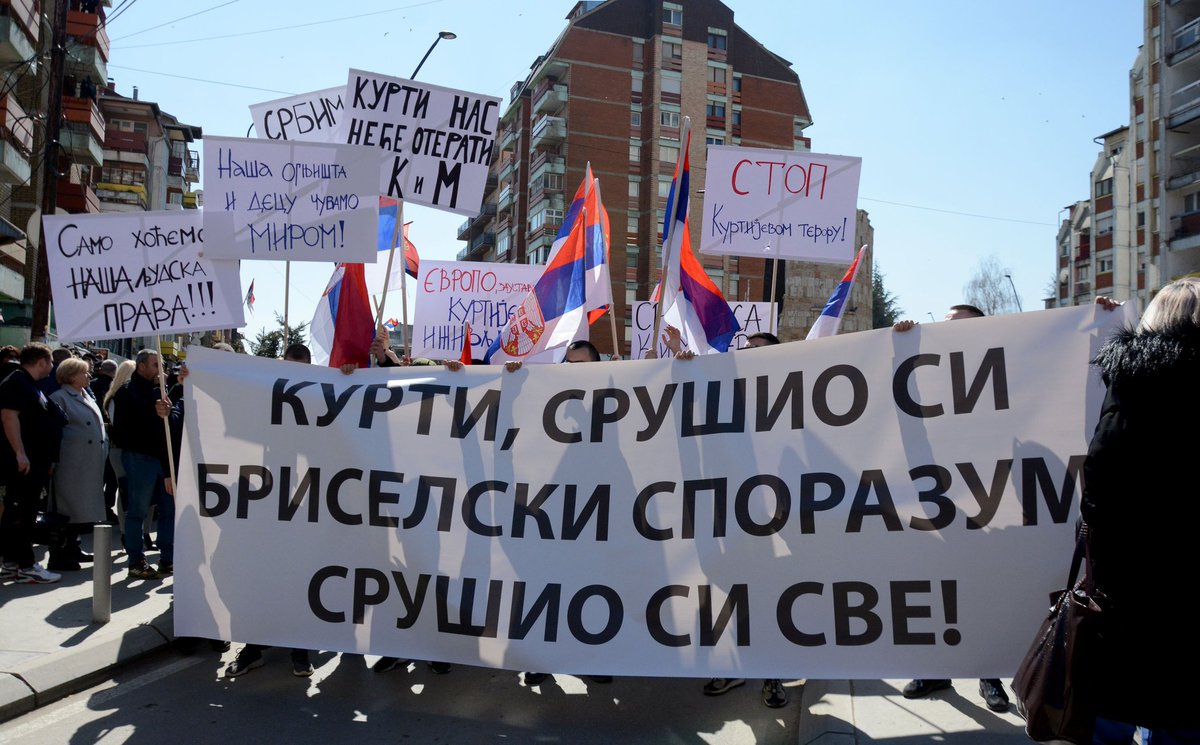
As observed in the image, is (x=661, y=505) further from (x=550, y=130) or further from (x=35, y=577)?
(x=550, y=130)

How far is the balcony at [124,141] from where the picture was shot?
62.4 meters

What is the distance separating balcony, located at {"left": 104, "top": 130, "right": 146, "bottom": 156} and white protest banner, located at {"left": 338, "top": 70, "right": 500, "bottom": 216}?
6298 cm

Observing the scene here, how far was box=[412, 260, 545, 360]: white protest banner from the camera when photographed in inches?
462

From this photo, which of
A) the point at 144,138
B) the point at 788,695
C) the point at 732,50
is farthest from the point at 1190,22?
the point at 144,138

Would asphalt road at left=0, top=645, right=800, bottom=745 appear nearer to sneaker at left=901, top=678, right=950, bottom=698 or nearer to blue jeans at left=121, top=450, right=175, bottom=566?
sneaker at left=901, top=678, right=950, bottom=698

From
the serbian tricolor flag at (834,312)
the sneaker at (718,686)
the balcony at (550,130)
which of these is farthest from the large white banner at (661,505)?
the balcony at (550,130)

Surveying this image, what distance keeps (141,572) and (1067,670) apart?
23.5 feet

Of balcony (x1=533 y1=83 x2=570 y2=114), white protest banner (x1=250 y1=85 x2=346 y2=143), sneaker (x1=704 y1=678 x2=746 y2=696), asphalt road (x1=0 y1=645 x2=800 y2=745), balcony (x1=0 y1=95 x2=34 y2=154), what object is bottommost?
asphalt road (x1=0 y1=645 x2=800 y2=745)

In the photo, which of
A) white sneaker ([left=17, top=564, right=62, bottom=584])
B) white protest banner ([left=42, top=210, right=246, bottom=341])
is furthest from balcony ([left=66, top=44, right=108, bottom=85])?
white protest banner ([left=42, top=210, right=246, bottom=341])

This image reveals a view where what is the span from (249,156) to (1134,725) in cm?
559

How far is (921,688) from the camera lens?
5168 millimetres

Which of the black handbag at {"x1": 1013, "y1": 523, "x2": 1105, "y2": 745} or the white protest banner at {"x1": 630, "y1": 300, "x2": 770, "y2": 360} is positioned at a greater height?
the white protest banner at {"x1": 630, "y1": 300, "x2": 770, "y2": 360}

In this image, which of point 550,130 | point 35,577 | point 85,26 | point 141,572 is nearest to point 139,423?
point 141,572

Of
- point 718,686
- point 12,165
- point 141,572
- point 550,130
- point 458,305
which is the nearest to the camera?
point 718,686
